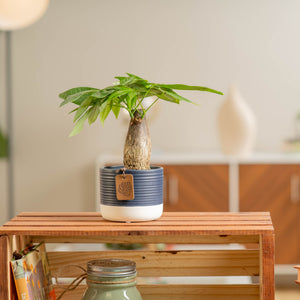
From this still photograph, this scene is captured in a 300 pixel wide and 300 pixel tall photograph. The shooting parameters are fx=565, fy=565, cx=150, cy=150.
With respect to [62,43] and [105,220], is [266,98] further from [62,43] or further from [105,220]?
[105,220]

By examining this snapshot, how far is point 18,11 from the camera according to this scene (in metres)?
3.61

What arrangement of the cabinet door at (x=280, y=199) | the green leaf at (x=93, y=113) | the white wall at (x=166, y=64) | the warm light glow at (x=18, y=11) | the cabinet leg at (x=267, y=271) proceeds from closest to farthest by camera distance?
the cabinet leg at (x=267, y=271), the green leaf at (x=93, y=113), the warm light glow at (x=18, y=11), the cabinet door at (x=280, y=199), the white wall at (x=166, y=64)

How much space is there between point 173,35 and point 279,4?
842 millimetres

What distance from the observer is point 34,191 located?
4.41 metres

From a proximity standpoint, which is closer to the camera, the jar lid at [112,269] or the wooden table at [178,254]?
the jar lid at [112,269]

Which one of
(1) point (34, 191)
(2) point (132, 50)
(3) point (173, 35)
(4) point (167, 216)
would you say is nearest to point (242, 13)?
(3) point (173, 35)

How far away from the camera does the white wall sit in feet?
14.2

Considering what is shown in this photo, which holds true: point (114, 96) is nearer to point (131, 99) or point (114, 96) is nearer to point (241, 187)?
point (131, 99)

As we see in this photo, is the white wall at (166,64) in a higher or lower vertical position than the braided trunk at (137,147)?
higher

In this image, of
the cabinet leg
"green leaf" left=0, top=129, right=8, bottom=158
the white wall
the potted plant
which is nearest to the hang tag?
the potted plant

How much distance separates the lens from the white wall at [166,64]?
433 centimetres

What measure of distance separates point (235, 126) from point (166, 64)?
30.5 inches

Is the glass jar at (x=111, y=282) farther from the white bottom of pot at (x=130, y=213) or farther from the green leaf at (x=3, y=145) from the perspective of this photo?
the green leaf at (x=3, y=145)

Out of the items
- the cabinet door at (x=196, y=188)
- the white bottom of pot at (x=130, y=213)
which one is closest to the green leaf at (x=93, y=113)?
the white bottom of pot at (x=130, y=213)
